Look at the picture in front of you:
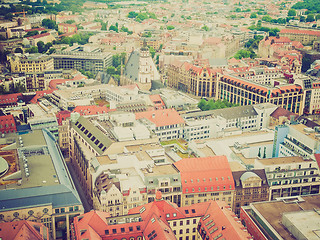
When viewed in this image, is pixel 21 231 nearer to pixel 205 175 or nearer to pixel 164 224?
pixel 164 224

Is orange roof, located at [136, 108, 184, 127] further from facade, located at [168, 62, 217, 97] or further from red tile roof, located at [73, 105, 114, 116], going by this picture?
facade, located at [168, 62, 217, 97]

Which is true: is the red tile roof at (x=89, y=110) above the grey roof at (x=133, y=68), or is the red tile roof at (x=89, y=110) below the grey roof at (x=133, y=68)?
below

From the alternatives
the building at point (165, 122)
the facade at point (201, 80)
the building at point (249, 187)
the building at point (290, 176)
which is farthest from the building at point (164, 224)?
the facade at point (201, 80)

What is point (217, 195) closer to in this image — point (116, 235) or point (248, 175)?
point (248, 175)

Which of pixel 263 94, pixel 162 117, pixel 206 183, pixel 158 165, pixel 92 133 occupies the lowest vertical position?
pixel 206 183

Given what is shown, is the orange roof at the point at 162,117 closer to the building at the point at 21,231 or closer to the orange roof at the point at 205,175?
the orange roof at the point at 205,175

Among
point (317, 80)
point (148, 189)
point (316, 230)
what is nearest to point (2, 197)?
point (148, 189)

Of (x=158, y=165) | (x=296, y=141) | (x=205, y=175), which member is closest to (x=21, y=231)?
(x=158, y=165)
